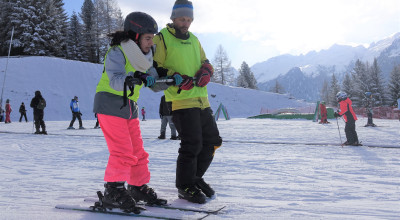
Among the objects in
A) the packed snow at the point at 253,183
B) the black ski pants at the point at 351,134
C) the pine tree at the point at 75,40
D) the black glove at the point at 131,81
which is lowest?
the packed snow at the point at 253,183

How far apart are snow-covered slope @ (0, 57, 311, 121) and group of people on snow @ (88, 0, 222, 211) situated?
→ 25.9 metres

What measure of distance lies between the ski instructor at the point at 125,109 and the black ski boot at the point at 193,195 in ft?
0.84

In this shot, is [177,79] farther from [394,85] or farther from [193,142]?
[394,85]

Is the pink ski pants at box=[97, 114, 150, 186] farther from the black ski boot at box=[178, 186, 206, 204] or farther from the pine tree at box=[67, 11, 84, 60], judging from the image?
the pine tree at box=[67, 11, 84, 60]

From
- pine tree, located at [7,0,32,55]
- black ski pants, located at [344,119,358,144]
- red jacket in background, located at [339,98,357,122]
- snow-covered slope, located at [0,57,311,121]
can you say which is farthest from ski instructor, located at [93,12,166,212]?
pine tree, located at [7,0,32,55]

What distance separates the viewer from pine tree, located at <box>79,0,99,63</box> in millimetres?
50219

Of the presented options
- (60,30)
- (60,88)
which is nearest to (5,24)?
(60,30)

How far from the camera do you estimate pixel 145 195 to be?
2.67 metres

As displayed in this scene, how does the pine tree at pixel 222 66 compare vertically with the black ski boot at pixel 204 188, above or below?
above

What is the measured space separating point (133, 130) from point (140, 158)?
0.85 feet

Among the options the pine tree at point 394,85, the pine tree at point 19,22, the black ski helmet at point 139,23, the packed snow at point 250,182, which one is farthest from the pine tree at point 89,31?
the black ski helmet at point 139,23

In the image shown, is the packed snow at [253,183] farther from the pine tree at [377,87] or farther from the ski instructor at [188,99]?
the pine tree at [377,87]

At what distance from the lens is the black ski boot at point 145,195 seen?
Answer: 2631 mm

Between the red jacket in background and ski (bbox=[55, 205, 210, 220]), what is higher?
the red jacket in background
